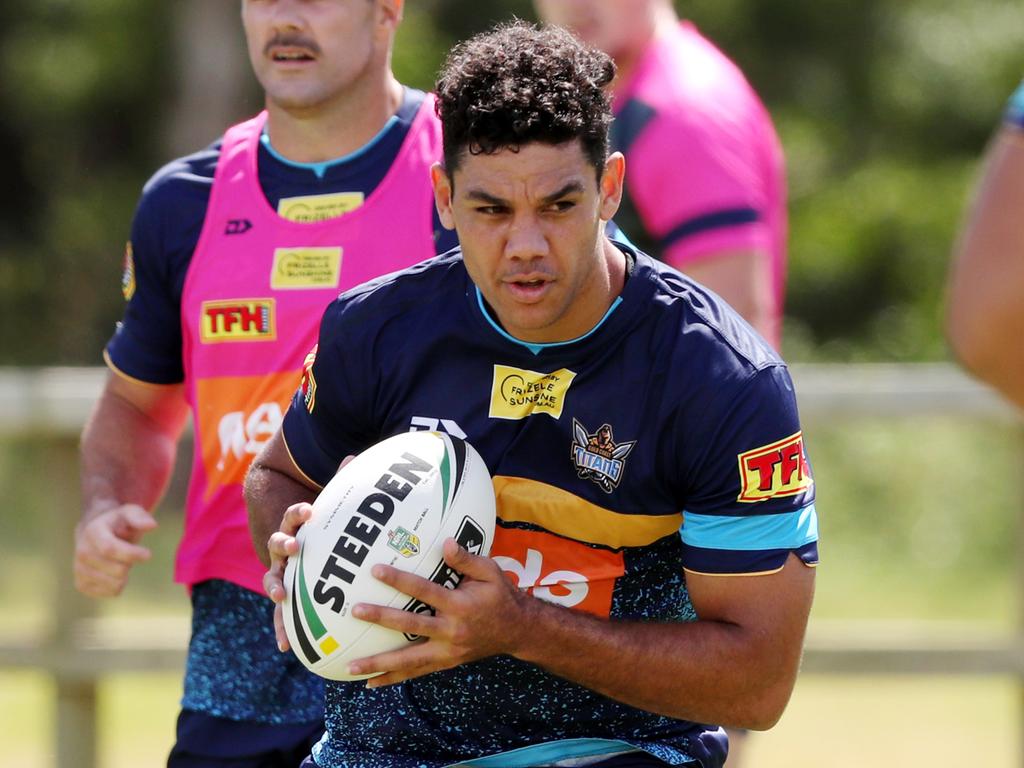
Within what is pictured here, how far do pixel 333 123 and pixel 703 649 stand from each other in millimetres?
1646

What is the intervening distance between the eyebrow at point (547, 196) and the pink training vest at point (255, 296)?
0.73 meters

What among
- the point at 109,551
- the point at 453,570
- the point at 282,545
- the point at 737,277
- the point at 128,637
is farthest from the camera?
the point at 128,637

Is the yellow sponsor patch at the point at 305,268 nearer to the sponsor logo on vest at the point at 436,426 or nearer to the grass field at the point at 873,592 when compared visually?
Answer: the sponsor logo on vest at the point at 436,426

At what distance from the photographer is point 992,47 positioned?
15172 millimetres

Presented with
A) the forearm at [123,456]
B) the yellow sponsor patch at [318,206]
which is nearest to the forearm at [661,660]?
the yellow sponsor patch at [318,206]

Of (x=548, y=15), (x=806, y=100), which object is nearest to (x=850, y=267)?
(x=806, y=100)

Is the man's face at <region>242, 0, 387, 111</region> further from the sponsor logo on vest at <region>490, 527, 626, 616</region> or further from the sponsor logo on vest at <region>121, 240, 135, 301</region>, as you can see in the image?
the sponsor logo on vest at <region>490, 527, 626, 616</region>

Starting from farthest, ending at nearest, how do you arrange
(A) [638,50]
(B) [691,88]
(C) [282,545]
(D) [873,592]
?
(D) [873,592] → (A) [638,50] → (B) [691,88] → (C) [282,545]

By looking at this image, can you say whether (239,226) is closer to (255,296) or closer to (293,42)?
(255,296)

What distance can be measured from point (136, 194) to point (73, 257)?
2.82 ft

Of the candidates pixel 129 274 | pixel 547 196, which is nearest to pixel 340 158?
pixel 129 274

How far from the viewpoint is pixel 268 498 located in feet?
10.9

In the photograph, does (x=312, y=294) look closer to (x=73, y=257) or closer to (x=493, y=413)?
(x=493, y=413)

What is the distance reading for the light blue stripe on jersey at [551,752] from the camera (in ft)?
10.5
